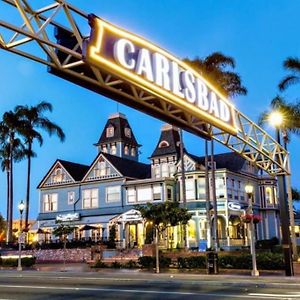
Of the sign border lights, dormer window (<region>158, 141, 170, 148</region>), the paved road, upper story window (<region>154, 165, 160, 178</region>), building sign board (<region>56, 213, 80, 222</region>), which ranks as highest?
dormer window (<region>158, 141, 170, 148</region>)

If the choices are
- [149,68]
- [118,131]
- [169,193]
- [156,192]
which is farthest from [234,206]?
[149,68]

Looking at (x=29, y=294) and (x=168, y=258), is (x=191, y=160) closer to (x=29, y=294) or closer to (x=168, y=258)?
(x=168, y=258)

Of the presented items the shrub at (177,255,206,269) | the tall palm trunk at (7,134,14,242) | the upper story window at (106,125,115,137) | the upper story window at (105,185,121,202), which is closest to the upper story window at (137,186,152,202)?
the upper story window at (105,185,121,202)

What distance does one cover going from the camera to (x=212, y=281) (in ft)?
66.2

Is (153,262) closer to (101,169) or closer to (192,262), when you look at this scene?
(192,262)

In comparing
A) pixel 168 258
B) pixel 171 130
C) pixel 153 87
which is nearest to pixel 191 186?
pixel 171 130

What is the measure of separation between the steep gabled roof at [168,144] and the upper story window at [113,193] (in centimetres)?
580

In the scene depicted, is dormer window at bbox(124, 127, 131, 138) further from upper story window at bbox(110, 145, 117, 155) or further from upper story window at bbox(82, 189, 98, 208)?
upper story window at bbox(82, 189, 98, 208)

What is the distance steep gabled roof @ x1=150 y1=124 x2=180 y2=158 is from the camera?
5478cm

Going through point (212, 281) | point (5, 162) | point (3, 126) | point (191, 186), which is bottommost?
point (212, 281)

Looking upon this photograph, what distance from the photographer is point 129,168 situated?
183 feet

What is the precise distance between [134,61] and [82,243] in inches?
1438

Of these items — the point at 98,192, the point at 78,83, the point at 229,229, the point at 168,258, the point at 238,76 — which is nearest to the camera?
the point at 78,83

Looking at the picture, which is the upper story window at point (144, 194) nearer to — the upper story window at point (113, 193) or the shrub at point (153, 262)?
the upper story window at point (113, 193)
